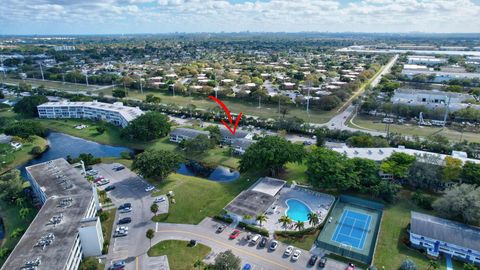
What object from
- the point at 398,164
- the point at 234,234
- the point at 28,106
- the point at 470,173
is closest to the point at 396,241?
the point at 398,164

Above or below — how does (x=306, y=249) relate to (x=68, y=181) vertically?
below

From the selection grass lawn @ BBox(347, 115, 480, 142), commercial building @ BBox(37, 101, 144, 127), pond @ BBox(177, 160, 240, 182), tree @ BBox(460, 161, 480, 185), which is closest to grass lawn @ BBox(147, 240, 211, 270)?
pond @ BBox(177, 160, 240, 182)

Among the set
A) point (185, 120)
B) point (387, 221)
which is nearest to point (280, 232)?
point (387, 221)

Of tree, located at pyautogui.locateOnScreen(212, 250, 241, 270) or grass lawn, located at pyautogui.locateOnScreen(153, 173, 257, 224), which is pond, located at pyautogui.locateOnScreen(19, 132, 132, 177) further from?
tree, located at pyautogui.locateOnScreen(212, 250, 241, 270)

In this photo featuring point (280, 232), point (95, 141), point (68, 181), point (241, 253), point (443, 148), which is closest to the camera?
point (241, 253)

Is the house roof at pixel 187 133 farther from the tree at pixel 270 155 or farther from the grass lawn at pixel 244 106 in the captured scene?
the grass lawn at pixel 244 106

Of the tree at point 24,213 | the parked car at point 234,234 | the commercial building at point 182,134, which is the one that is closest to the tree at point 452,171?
the parked car at point 234,234

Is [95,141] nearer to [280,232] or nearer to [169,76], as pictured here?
[280,232]
